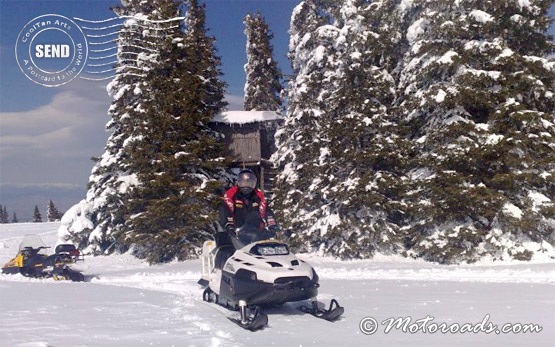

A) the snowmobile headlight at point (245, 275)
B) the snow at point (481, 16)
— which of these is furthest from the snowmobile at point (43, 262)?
the snow at point (481, 16)

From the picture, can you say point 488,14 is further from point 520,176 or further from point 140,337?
point 140,337

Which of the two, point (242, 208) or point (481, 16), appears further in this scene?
point (481, 16)

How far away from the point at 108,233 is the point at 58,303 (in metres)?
14.4

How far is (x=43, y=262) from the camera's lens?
50.1 feet

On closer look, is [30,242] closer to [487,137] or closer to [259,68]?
[487,137]

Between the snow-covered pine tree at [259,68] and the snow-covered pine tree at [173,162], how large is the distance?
526 inches

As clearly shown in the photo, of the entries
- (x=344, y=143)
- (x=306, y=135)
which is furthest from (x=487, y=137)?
(x=306, y=135)

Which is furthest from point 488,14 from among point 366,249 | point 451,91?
point 366,249

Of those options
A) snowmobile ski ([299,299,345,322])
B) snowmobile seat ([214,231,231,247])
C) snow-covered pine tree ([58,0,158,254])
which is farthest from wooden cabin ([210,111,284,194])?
snowmobile ski ([299,299,345,322])

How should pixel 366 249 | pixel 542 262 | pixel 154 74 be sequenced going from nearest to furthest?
pixel 542 262
pixel 366 249
pixel 154 74

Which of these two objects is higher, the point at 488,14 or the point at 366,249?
the point at 488,14

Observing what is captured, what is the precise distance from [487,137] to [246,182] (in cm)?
1013

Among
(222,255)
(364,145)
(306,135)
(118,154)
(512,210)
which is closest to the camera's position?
(222,255)

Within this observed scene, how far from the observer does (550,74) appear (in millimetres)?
16906
